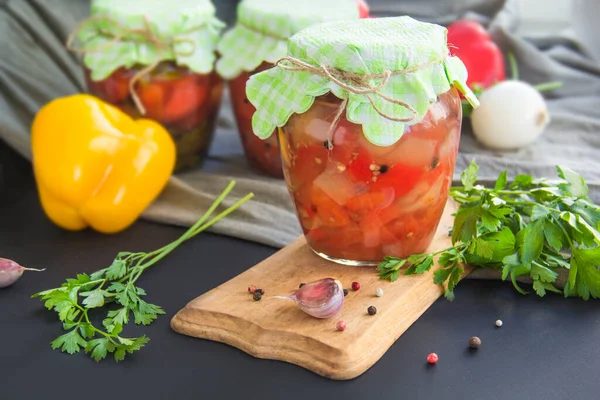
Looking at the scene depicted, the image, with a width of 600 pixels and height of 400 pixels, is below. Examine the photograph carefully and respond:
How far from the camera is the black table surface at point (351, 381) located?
3.10ft

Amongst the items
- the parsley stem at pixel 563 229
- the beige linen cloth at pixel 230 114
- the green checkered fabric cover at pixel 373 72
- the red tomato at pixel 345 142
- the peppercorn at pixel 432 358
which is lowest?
the beige linen cloth at pixel 230 114

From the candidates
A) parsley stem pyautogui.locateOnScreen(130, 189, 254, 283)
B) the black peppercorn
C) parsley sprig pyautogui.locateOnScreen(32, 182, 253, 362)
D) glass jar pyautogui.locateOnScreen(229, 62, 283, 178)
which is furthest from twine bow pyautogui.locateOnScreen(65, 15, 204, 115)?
the black peppercorn

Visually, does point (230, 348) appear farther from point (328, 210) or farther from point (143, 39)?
point (143, 39)

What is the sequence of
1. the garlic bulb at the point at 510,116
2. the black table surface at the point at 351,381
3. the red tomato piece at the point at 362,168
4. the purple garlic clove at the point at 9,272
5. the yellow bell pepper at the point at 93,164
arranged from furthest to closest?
the garlic bulb at the point at 510,116 < the yellow bell pepper at the point at 93,164 < the purple garlic clove at the point at 9,272 < the red tomato piece at the point at 362,168 < the black table surface at the point at 351,381

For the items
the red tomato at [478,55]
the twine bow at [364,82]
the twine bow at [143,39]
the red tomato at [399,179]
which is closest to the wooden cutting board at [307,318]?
the red tomato at [399,179]

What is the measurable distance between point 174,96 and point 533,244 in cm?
76

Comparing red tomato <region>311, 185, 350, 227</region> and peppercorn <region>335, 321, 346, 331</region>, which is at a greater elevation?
red tomato <region>311, 185, 350, 227</region>

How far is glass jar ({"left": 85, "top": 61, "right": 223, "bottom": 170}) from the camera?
58.6 inches

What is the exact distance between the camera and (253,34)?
57.1 inches

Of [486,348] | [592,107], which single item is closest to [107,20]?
[486,348]

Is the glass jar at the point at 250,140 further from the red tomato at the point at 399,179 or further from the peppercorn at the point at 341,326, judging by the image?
the peppercorn at the point at 341,326

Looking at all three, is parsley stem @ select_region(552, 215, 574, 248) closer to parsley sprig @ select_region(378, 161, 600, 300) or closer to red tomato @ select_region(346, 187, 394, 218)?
parsley sprig @ select_region(378, 161, 600, 300)

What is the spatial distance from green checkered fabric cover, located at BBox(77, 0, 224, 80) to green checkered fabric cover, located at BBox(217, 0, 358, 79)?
6cm

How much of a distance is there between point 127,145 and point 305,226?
0.41 metres
